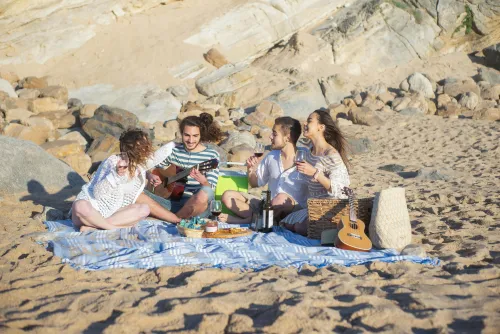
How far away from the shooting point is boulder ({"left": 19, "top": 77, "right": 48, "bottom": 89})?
13.9 meters

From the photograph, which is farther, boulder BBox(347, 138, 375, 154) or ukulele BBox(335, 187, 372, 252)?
boulder BBox(347, 138, 375, 154)

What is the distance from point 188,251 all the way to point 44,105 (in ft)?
30.9

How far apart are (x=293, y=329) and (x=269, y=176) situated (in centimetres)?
303

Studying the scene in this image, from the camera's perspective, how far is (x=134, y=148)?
208 inches

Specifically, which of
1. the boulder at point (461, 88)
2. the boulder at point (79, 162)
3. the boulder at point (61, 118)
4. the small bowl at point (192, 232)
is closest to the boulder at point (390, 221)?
the small bowl at point (192, 232)

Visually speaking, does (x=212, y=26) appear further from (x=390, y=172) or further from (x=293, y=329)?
(x=293, y=329)

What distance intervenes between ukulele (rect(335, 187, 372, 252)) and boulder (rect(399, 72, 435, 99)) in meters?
11.5

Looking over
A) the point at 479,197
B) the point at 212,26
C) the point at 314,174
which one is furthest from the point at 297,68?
the point at 314,174

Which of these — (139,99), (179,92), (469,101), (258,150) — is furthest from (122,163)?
(469,101)

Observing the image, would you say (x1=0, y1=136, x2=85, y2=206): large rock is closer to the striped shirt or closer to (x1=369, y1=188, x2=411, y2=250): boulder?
the striped shirt

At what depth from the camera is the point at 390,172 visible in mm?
9289

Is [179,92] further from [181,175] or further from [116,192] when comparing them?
[116,192]

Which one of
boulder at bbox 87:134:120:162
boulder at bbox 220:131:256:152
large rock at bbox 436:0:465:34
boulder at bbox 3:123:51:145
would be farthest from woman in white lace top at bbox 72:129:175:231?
large rock at bbox 436:0:465:34

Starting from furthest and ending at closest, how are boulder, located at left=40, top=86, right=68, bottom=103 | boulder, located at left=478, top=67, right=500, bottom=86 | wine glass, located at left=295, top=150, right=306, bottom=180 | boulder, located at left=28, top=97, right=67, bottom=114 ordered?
1. boulder, located at left=478, top=67, right=500, bottom=86
2. boulder, located at left=40, top=86, right=68, bottom=103
3. boulder, located at left=28, top=97, right=67, bottom=114
4. wine glass, located at left=295, top=150, right=306, bottom=180
